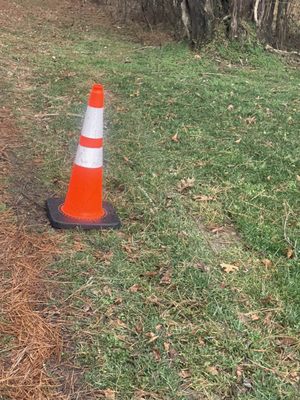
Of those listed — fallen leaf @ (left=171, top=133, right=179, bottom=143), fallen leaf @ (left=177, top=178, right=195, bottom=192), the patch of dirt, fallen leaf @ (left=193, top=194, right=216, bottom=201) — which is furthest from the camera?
fallen leaf @ (left=171, top=133, right=179, bottom=143)

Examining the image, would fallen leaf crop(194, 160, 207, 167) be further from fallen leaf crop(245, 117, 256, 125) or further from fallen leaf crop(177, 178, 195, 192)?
fallen leaf crop(245, 117, 256, 125)

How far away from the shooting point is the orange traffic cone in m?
3.82

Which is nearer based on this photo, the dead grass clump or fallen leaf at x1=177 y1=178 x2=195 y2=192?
the dead grass clump

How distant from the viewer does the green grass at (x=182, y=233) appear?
2775 millimetres

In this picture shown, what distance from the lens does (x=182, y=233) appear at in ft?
12.4

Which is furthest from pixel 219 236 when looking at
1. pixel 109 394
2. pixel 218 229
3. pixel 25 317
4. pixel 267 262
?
pixel 109 394

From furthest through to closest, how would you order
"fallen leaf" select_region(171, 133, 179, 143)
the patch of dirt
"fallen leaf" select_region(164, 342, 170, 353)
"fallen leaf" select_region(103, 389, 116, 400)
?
"fallen leaf" select_region(171, 133, 179, 143) < the patch of dirt < "fallen leaf" select_region(164, 342, 170, 353) < "fallen leaf" select_region(103, 389, 116, 400)

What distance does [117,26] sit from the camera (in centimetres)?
1053

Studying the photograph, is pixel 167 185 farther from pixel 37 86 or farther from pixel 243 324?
pixel 37 86

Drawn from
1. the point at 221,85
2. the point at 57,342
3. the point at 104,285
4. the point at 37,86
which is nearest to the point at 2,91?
the point at 37,86

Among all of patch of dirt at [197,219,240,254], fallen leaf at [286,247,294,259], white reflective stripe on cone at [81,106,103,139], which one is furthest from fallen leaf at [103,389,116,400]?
white reflective stripe on cone at [81,106,103,139]

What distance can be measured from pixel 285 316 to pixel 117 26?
839 cm

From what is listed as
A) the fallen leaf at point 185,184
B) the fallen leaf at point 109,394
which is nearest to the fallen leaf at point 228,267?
the fallen leaf at point 185,184

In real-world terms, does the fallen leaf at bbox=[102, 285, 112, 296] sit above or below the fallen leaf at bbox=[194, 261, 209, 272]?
above
